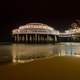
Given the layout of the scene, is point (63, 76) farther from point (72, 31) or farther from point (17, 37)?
point (72, 31)

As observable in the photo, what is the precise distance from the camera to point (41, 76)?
40.5 feet

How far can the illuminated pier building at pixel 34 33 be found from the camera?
14725cm

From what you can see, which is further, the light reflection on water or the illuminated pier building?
the illuminated pier building

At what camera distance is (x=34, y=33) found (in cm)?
14875

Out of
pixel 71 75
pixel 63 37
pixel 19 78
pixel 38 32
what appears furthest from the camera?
pixel 63 37

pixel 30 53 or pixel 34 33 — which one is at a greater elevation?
pixel 34 33

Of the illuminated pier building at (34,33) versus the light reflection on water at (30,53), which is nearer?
the light reflection on water at (30,53)

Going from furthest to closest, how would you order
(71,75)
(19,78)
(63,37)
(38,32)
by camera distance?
(63,37) → (38,32) → (71,75) → (19,78)

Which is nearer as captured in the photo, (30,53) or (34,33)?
(30,53)

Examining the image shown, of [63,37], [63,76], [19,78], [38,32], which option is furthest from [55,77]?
[63,37]

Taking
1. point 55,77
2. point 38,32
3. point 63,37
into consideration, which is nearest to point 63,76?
point 55,77

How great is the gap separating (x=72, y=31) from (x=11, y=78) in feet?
509

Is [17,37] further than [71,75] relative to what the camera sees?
Yes

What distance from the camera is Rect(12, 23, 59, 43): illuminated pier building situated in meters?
147
